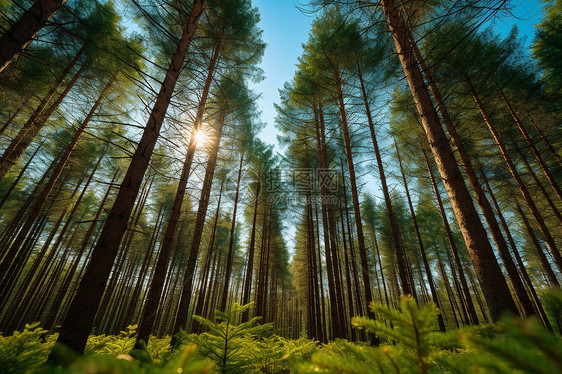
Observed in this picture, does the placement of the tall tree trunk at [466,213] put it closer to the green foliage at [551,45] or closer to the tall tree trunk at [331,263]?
the tall tree trunk at [331,263]

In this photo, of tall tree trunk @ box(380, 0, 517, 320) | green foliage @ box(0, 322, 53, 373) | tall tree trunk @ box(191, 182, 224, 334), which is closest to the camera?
green foliage @ box(0, 322, 53, 373)

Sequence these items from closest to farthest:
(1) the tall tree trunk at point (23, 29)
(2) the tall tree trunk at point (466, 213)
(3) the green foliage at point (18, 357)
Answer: (3) the green foliage at point (18, 357) → (2) the tall tree trunk at point (466, 213) → (1) the tall tree trunk at point (23, 29)

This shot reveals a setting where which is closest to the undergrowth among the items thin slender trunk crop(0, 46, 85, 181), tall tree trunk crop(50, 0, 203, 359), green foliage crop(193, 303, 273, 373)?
green foliage crop(193, 303, 273, 373)

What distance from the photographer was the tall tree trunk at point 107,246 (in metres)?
2.26

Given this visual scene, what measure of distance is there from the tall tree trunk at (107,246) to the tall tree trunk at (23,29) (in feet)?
7.78

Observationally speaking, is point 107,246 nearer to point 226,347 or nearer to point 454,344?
point 226,347

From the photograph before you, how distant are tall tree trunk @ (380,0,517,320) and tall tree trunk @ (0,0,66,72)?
633 centimetres

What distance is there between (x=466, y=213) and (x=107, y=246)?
5041 mm

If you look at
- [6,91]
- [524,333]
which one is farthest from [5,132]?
[524,333]

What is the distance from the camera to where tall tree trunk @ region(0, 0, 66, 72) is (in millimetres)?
3379

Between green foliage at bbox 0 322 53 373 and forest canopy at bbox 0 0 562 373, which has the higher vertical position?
forest canopy at bbox 0 0 562 373

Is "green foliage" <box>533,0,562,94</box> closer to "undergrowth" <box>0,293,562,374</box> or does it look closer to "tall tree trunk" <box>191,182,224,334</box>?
"undergrowth" <box>0,293,562,374</box>

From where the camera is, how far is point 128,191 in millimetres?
2982

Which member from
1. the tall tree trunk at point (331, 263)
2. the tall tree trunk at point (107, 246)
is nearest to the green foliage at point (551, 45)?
the tall tree trunk at point (331, 263)
